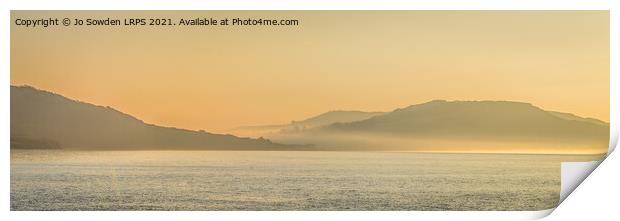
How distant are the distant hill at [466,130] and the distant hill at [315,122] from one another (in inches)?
1.2

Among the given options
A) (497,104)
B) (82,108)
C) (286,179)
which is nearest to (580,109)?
(497,104)

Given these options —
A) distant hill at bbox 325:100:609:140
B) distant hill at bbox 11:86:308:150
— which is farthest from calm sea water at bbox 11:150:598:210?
distant hill at bbox 325:100:609:140

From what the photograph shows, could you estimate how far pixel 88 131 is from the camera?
696 centimetres

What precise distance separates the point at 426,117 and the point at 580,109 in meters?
1.05

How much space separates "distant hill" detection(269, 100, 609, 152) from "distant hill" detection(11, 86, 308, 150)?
1.43 ft

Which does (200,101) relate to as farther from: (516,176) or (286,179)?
(516,176)

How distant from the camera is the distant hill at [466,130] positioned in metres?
6.83

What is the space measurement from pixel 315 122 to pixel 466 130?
1.05 m
